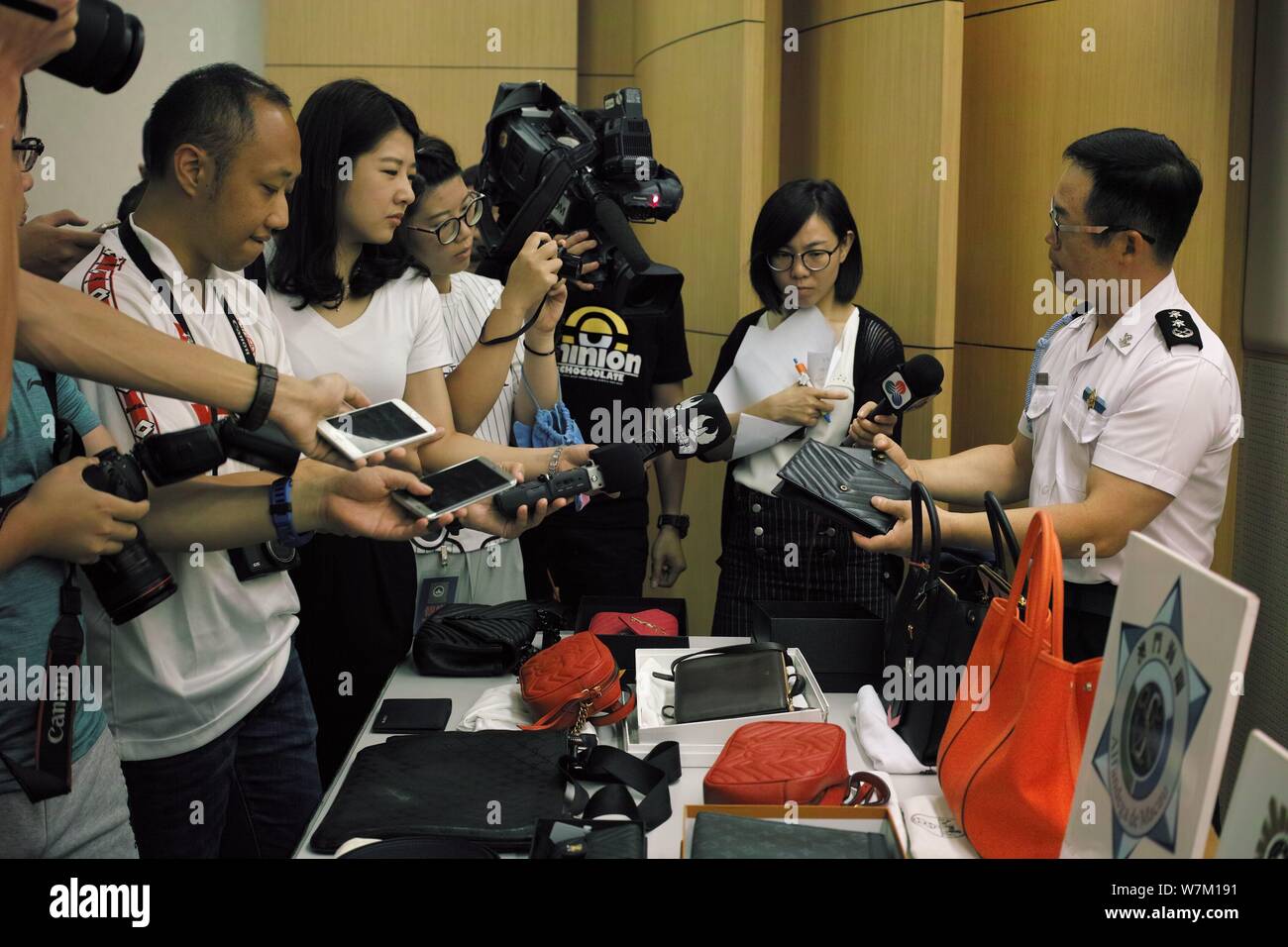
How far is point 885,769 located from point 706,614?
239 cm

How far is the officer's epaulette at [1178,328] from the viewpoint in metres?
1.93

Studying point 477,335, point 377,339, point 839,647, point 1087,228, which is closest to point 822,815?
point 839,647

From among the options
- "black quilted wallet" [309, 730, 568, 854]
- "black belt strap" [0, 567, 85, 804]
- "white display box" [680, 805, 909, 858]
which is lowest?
"black quilted wallet" [309, 730, 568, 854]

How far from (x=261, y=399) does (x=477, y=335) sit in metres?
1.37

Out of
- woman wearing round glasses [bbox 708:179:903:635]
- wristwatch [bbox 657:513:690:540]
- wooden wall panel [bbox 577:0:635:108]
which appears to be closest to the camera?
woman wearing round glasses [bbox 708:179:903:635]

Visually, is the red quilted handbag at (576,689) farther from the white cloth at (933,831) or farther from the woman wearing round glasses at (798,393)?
the woman wearing round glasses at (798,393)

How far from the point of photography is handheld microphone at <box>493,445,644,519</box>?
192cm

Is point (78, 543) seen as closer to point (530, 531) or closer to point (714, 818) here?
point (714, 818)

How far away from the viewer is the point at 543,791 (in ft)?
5.28

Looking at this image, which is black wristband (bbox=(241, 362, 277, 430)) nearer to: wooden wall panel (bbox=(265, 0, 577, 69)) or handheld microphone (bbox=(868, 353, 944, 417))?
handheld microphone (bbox=(868, 353, 944, 417))

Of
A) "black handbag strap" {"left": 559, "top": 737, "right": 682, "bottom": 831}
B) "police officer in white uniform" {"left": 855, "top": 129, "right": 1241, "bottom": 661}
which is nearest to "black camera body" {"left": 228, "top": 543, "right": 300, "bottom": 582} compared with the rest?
"black handbag strap" {"left": 559, "top": 737, "right": 682, "bottom": 831}

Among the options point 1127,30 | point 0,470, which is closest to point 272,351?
point 0,470

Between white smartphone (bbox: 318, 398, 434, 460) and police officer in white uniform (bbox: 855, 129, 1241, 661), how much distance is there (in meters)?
0.84

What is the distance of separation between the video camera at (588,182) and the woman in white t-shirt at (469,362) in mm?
151
